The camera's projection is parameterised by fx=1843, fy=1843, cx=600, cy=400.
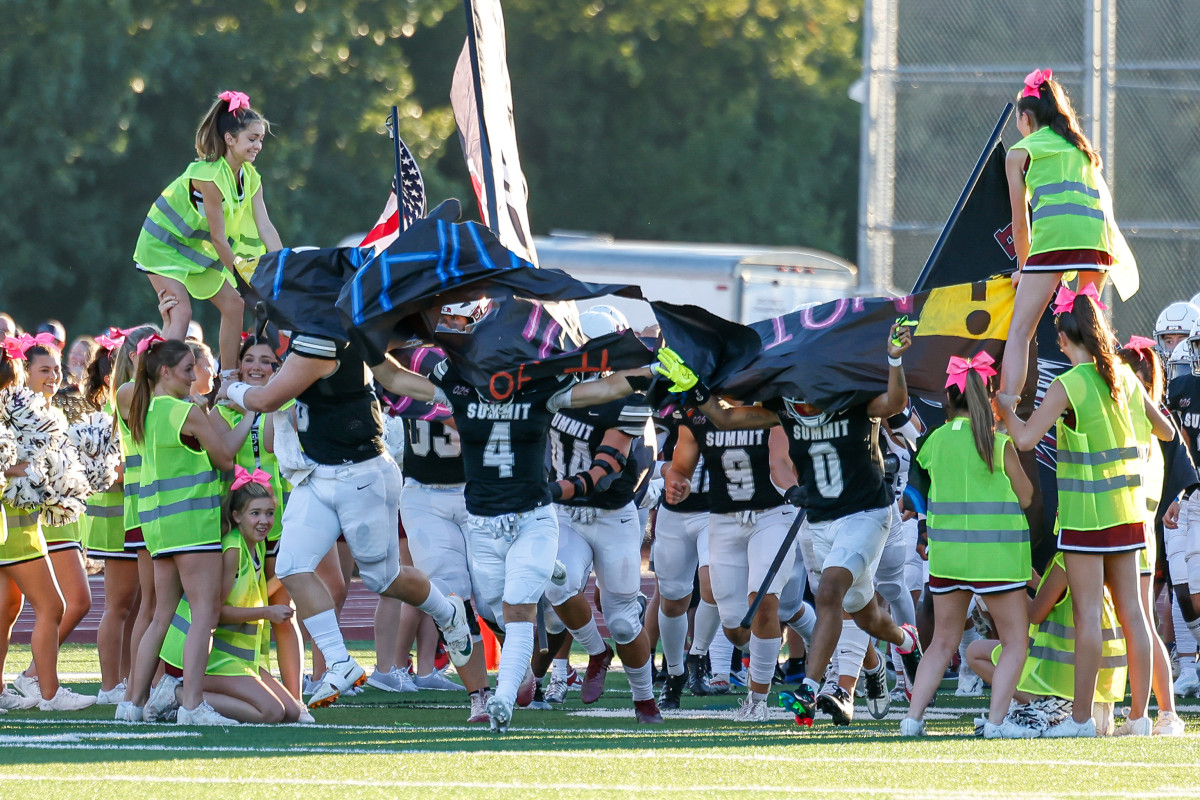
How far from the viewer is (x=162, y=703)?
852 cm

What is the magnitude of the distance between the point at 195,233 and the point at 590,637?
3.04 meters

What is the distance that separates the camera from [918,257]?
16.2m

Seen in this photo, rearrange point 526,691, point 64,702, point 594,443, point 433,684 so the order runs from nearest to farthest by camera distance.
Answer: point 64,702, point 526,691, point 594,443, point 433,684

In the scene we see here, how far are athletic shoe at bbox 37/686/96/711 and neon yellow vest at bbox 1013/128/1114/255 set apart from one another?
16.9ft

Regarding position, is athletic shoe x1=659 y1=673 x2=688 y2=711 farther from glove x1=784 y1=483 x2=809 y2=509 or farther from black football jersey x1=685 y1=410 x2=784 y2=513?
glove x1=784 y1=483 x2=809 y2=509

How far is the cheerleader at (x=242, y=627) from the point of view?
852cm

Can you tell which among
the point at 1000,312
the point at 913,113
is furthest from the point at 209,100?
the point at 1000,312

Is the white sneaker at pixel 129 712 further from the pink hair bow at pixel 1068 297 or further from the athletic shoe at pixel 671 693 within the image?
the pink hair bow at pixel 1068 297

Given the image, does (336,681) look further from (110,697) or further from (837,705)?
(837,705)

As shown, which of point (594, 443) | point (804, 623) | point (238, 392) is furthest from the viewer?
point (804, 623)

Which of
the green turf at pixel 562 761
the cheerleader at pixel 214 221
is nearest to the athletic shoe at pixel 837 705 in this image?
the green turf at pixel 562 761

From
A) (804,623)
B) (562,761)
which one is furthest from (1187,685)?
(562,761)

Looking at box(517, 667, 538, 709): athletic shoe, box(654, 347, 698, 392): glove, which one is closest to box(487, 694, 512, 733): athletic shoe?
box(517, 667, 538, 709): athletic shoe

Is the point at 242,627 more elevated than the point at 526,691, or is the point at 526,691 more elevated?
the point at 242,627
